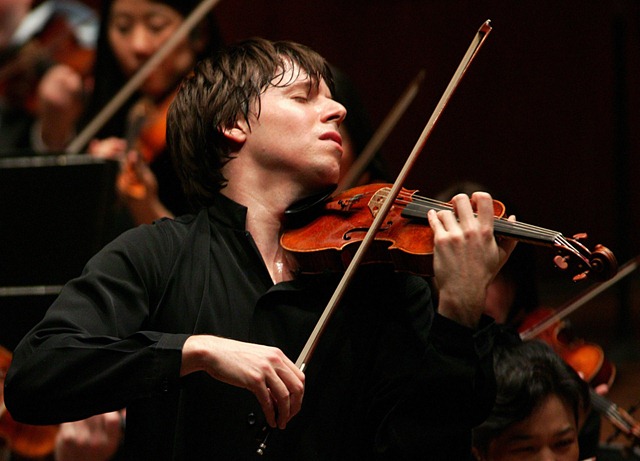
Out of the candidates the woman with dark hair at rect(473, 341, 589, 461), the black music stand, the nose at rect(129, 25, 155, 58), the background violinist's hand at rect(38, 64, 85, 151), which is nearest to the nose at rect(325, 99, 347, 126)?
the woman with dark hair at rect(473, 341, 589, 461)

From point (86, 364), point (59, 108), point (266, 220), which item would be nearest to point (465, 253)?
point (266, 220)

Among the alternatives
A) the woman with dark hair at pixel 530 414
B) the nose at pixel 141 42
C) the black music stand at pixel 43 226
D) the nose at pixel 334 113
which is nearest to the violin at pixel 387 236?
the nose at pixel 334 113

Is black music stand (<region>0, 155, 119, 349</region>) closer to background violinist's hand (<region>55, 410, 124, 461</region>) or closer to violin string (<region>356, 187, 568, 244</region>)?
background violinist's hand (<region>55, 410, 124, 461</region>)

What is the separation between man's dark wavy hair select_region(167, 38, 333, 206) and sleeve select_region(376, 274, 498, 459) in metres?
0.41

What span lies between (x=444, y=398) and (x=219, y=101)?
54 centimetres

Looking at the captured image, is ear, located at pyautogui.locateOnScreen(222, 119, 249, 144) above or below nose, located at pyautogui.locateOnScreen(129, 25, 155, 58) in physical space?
above

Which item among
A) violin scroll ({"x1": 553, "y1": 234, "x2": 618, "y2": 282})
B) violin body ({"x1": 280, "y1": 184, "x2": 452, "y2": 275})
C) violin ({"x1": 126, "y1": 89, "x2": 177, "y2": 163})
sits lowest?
violin ({"x1": 126, "y1": 89, "x2": 177, "y2": 163})

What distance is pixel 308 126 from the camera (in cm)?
140

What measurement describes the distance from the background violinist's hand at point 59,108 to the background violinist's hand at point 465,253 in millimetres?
1906

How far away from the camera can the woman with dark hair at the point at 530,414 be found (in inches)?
62.2

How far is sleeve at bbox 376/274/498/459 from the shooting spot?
4.03 ft

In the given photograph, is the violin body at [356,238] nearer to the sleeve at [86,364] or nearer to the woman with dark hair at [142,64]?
the sleeve at [86,364]

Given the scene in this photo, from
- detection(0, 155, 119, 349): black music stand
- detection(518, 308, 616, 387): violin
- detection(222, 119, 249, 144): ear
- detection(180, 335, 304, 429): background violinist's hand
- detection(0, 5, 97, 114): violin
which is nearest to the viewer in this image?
detection(180, 335, 304, 429): background violinist's hand

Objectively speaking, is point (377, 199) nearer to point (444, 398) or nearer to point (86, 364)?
point (444, 398)
